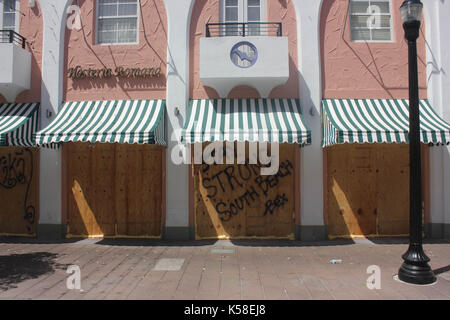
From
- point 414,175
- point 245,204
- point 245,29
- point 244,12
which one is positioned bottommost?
point 245,204

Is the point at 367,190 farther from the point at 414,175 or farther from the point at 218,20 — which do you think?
the point at 218,20

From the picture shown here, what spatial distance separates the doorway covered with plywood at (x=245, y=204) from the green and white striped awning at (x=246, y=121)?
110 cm

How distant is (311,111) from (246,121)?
201 centimetres

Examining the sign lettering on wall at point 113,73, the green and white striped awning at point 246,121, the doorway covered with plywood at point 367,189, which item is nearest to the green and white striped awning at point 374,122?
the green and white striped awning at point 246,121

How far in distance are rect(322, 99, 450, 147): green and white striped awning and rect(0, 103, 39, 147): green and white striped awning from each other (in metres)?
7.99

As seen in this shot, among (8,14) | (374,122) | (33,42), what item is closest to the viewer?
(374,122)

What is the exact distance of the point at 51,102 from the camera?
31.8 ft

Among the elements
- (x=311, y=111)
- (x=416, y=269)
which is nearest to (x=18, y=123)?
(x=311, y=111)

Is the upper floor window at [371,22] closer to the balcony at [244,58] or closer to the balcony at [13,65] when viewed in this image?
the balcony at [244,58]

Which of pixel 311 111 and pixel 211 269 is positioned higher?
pixel 311 111

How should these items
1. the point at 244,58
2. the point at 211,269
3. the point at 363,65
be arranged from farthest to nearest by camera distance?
the point at 363,65 < the point at 244,58 < the point at 211,269

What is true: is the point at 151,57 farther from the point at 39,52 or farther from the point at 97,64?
the point at 39,52

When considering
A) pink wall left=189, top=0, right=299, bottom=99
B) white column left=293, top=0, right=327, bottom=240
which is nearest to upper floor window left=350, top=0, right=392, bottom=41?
white column left=293, top=0, right=327, bottom=240

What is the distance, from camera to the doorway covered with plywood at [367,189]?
372 inches
